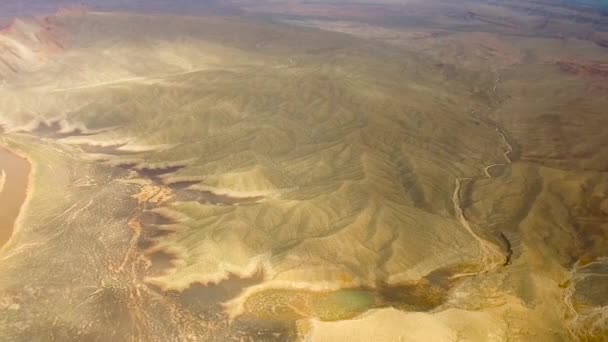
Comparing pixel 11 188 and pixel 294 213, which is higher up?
pixel 294 213

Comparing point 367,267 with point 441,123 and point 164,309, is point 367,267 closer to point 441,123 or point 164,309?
point 164,309

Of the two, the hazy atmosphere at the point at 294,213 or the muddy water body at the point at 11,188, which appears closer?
the hazy atmosphere at the point at 294,213

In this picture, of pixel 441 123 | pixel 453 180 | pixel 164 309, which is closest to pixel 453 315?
pixel 164 309

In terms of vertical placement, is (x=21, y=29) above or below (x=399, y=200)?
above

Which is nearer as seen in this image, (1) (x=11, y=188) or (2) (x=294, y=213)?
(2) (x=294, y=213)
